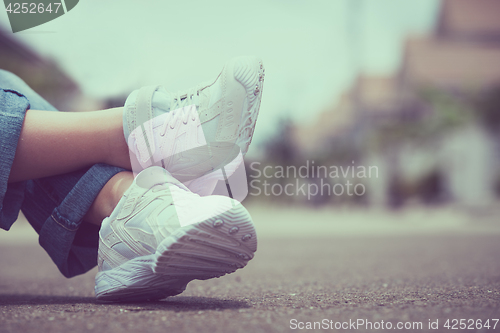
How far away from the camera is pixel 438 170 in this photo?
12.3 metres

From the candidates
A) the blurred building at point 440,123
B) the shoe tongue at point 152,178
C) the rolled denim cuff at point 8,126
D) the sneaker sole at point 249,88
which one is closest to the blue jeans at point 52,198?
the rolled denim cuff at point 8,126

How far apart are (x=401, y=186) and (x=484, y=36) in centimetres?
646

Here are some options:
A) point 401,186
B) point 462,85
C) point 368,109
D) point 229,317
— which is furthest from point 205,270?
point 368,109

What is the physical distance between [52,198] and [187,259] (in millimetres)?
448

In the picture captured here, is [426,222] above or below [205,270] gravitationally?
below

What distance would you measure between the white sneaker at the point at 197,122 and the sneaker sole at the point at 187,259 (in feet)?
0.71

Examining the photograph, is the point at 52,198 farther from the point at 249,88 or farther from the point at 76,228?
the point at 249,88

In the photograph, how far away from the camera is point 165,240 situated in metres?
0.82

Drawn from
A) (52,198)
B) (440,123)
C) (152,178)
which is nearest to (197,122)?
(152,178)

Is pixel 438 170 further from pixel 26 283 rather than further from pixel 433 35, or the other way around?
pixel 26 283

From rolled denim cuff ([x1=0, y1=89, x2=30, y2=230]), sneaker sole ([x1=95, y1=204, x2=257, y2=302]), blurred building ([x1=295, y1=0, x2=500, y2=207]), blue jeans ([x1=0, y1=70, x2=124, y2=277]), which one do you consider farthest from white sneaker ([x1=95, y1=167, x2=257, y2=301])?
blurred building ([x1=295, y1=0, x2=500, y2=207])

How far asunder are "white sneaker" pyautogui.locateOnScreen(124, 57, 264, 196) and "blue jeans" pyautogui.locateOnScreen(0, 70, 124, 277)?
11 centimetres

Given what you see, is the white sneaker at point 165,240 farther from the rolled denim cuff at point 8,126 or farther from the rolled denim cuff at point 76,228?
the rolled denim cuff at point 8,126

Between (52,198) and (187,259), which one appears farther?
(52,198)
